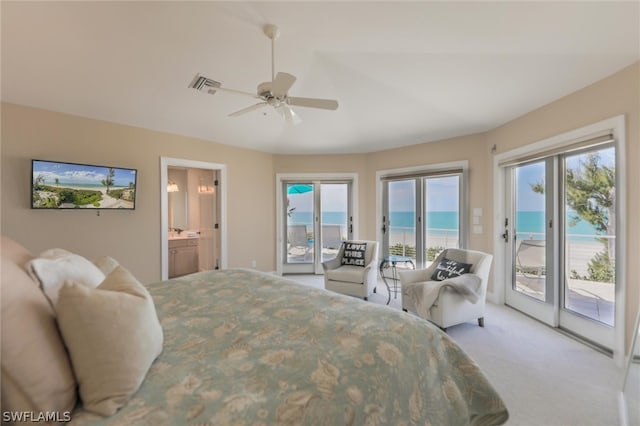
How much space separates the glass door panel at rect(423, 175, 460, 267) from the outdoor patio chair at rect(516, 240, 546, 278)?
0.91 m

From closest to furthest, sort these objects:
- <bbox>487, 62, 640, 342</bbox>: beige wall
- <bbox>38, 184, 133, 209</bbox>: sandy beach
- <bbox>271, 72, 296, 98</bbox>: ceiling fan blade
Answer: <bbox>271, 72, 296, 98</bbox>: ceiling fan blade → <bbox>487, 62, 640, 342</bbox>: beige wall → <bbox>38, 184, 133, 209</bbox>: sandy beach

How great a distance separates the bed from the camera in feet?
2.88

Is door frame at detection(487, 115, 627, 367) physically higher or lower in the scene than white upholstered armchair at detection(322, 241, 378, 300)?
higher

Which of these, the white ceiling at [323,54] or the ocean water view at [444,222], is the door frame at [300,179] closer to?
the ocean water view at [444,222]

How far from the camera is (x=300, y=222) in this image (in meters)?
5.57

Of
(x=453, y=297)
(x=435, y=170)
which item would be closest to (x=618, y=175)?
(x=453, y=297)

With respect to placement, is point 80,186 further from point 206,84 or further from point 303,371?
point 303,371

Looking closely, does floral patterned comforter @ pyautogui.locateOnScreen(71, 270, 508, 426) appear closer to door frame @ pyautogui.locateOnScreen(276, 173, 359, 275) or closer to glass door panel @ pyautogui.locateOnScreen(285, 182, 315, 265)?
door frame @ pyautogui.locateOnScreen(276, 173, 359, 275)

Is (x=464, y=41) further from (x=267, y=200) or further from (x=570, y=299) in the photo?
(x=267, y=200)

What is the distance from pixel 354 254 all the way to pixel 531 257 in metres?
2.29

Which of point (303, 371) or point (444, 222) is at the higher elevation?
point (444, 222)

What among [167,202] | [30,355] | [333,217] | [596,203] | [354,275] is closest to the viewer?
[30,355]

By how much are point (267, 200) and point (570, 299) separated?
464 cm

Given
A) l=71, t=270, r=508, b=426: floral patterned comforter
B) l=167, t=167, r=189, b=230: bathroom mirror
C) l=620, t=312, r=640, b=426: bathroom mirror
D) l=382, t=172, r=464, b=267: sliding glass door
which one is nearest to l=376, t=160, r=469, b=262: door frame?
l=382, t=172, r=464, b=267: sliding glass door
